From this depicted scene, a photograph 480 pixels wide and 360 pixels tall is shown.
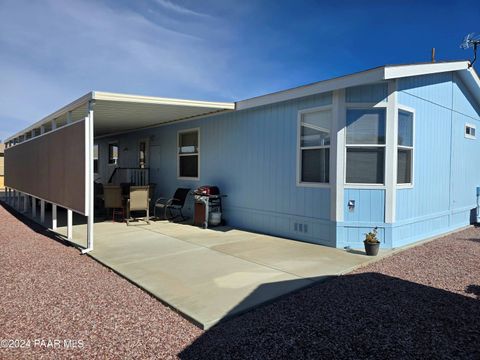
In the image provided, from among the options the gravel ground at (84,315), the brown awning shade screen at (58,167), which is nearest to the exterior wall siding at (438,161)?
the gravel ground at (84,315)

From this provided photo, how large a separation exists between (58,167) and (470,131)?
9777mm

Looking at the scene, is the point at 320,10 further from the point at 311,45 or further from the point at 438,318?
the point at 438,318

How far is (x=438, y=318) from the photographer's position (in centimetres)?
295

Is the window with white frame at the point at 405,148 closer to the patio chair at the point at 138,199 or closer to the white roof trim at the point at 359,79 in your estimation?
the white roof trim at the point at 359,79

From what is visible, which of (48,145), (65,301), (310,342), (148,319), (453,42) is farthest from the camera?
(453,42)

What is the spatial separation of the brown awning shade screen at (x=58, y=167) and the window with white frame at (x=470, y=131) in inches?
341

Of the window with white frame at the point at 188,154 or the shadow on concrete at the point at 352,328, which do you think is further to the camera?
the window with white frame at the point at 188,154

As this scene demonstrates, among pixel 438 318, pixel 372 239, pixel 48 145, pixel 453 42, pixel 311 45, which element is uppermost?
pixel 311 45

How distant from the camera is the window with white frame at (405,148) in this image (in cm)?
569

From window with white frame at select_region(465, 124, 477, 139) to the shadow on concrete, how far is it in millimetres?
5855

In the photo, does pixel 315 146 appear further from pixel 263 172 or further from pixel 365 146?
pixel 263 172

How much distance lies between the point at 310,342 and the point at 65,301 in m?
2.44

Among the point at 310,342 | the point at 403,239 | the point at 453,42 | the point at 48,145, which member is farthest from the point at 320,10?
the point at 310,342

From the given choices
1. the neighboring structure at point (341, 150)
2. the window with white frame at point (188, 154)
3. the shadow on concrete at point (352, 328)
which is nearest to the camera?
the shadow on concrete at point (352, 328)
